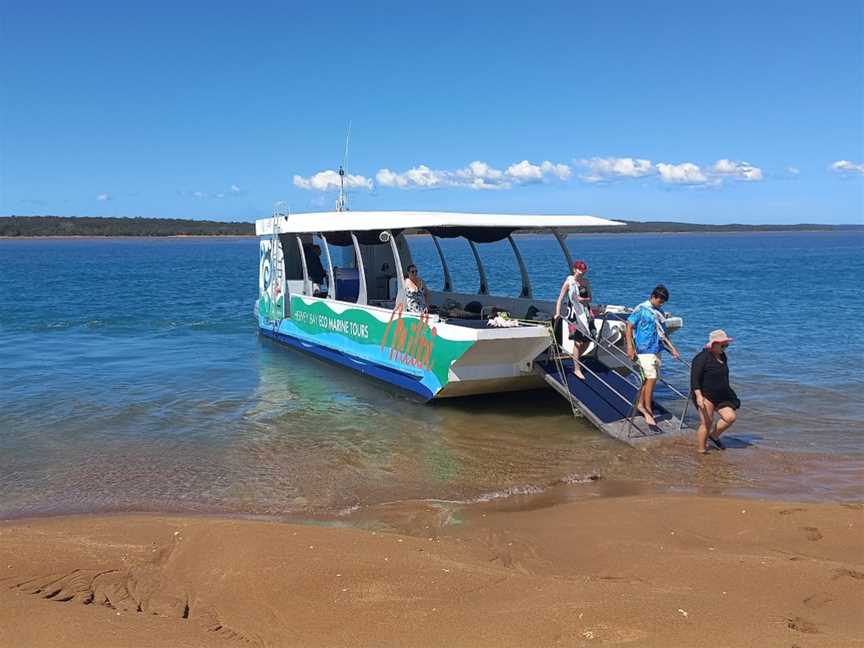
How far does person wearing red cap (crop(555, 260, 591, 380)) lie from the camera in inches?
402

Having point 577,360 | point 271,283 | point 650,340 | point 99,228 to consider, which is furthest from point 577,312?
point 99,228

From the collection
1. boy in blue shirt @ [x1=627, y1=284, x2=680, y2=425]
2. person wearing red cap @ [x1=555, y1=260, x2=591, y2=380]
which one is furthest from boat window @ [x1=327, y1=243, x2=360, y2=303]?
boy in blue shirt @ [x1=627, y1=284, x2=680, y2=425]

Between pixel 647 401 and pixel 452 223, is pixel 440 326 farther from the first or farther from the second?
pixel 647 401

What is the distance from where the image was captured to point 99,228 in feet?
587

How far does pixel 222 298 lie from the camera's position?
29.9 m

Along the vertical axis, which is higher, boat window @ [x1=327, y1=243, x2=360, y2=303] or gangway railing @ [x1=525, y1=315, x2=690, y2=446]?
boat window @ [x1=327, y1=243, x2=360, y2=303]

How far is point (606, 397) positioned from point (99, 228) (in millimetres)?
188966

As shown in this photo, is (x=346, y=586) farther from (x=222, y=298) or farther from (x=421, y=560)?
(x=222, y=298)

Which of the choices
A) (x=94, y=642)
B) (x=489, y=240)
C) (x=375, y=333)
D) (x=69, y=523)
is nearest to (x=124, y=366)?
(x=375, y=333)

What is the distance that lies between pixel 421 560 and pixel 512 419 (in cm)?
517

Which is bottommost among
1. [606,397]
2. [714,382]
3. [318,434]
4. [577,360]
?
[318,434]

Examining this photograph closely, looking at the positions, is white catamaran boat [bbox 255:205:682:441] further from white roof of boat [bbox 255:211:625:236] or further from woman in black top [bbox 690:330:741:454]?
woman in black top [bbox 690:330:741:454]

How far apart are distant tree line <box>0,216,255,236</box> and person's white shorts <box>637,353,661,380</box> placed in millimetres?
165673

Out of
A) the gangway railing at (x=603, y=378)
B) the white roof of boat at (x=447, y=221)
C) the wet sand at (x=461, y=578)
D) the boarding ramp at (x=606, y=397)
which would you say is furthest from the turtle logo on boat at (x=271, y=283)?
the wet sand at (x=461, y=578)
